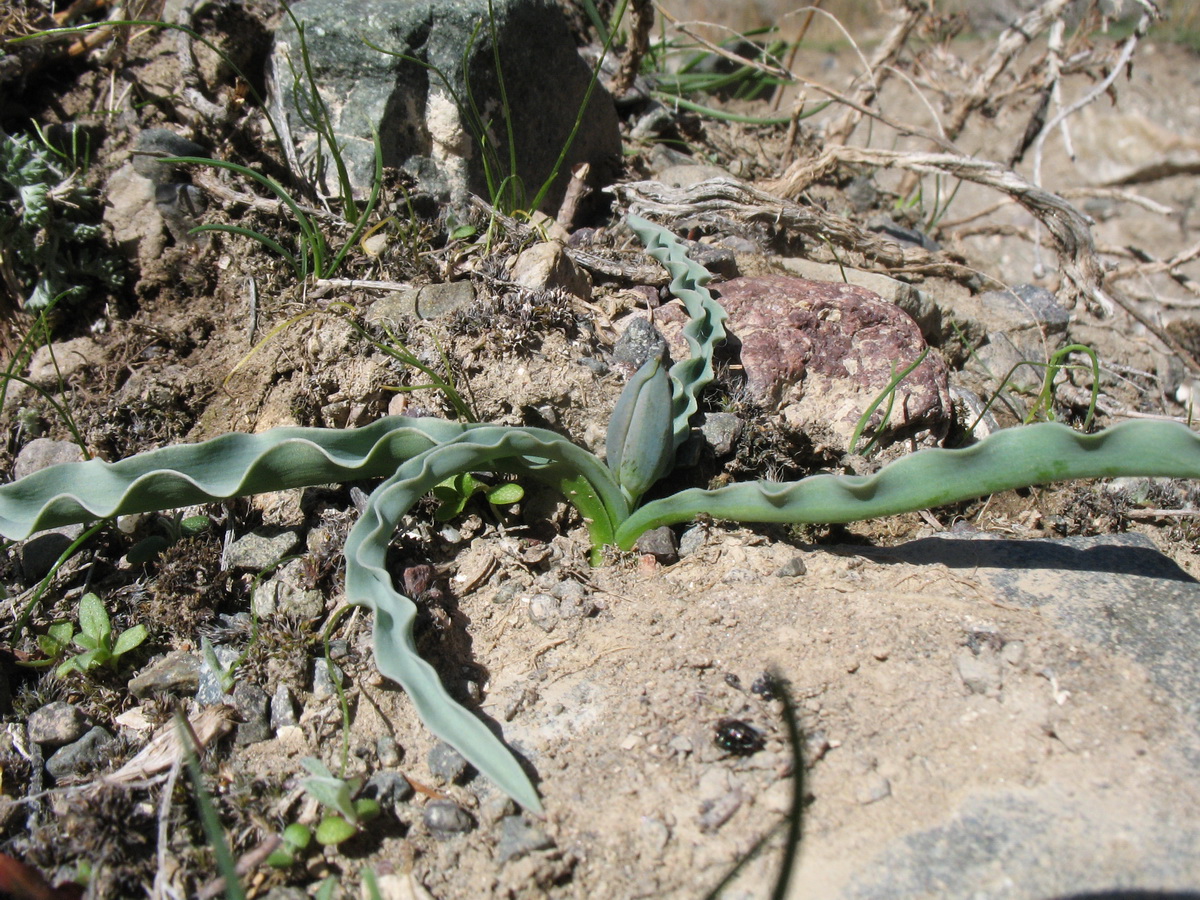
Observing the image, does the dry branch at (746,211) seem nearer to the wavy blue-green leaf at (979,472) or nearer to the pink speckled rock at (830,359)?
the pink speckled rock at (830,359)

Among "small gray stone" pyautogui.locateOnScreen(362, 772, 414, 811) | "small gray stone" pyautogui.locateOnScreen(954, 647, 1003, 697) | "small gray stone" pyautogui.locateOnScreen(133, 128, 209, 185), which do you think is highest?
"small gray stone" pyautogui.locateOnScreen(133, 128, 209, 185)

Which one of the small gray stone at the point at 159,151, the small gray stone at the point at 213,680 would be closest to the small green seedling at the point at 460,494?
the small gray stone at the point at 213,680

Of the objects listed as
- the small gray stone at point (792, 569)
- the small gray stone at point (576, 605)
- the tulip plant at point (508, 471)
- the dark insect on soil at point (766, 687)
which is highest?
the tulip plant at point (508, 471)

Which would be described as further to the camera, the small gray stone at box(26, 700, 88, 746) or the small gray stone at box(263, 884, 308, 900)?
the small gray stone at box(26, 700, 88, 746)

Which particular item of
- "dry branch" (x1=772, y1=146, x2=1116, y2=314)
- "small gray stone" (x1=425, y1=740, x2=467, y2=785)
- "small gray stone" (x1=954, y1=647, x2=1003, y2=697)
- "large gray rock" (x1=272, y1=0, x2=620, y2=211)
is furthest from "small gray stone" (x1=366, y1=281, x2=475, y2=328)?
"dry branch" (x1=772, y1=146, x2=1116, y2=314)

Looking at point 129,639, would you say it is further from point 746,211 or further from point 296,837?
point 746,211

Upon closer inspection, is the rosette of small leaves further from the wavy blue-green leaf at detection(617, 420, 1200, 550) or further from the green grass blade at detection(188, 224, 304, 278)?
the wavy blue-green leaf at detection(617, 420, 1200, 550)
